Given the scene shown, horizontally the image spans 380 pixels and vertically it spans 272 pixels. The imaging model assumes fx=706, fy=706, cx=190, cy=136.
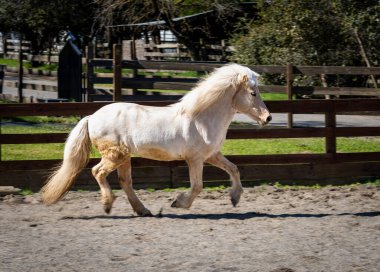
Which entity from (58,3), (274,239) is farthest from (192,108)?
Result: (58,3)

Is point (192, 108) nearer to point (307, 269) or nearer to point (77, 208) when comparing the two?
point (77, 208)

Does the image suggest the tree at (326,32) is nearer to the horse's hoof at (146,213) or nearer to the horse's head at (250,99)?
the horse's head at (250,99)

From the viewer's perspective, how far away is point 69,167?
7.88m

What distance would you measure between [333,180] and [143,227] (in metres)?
3.80

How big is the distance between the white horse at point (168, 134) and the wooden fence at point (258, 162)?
1.58 metres

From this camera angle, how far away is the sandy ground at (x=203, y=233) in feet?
18.4

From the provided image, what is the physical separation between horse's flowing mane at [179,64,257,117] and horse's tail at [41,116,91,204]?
1.19 meters

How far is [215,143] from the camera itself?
7.77 meters

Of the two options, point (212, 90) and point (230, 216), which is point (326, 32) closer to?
point (212, 90)

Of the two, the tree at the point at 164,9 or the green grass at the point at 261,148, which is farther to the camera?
the tree at the point at 164,9

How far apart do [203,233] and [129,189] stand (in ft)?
4.87

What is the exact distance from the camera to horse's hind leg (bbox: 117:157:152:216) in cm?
777

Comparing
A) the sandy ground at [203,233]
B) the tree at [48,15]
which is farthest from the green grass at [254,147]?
the tree at [48,15]

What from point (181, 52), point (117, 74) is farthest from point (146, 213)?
point (181, 52)
